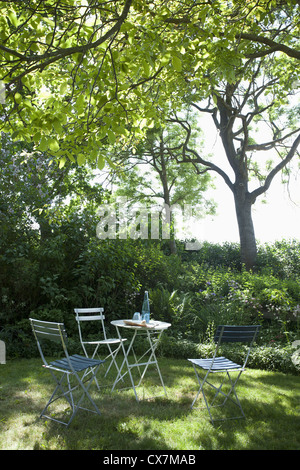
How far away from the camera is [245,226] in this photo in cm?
1212

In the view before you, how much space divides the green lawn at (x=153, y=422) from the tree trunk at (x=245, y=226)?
268 inches

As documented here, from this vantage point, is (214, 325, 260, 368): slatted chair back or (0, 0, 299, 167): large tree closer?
(0, 0, 299, 167): large tree

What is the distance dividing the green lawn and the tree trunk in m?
6.80

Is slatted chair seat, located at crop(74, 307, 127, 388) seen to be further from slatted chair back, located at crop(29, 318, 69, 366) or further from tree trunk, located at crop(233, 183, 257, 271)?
tree trunk, located at crop(233, 183, 257, 271)

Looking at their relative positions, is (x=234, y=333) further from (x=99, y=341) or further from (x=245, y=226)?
(x=245, y=226)

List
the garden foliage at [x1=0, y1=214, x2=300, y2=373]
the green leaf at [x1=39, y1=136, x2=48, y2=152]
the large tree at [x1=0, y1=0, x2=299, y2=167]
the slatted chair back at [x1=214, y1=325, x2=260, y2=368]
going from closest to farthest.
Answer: the green leaf at [x1=39, y1=136, x2=48, y2=152], the large tree at [x1=0, y1=0, x2=299, y2=167], the slatted chair back at [x1=214, y1=325, x2=260, y2=368], the garden foliage at [x1=0, y1=214, x2=300, y2=373]

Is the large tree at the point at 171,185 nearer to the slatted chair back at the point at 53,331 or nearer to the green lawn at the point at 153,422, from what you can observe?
the green lawn at the point at 153,422

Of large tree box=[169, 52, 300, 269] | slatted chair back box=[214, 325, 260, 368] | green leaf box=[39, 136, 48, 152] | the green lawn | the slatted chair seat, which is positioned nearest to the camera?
the green lawn

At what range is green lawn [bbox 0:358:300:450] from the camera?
11.0 feet

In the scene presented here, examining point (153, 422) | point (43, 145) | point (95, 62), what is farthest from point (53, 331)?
point (95, 62)

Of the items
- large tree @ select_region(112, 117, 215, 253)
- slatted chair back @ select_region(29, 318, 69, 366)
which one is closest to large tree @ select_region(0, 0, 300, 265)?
slatted chair back @ select_region(29, 318, 69, 366)

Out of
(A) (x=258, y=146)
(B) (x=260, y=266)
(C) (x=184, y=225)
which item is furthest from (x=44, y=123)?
(C) (x=184, y=225)

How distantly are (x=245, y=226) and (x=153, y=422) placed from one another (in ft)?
29.8

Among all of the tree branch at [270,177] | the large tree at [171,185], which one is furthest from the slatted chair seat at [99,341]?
the large tree at [171,185]
